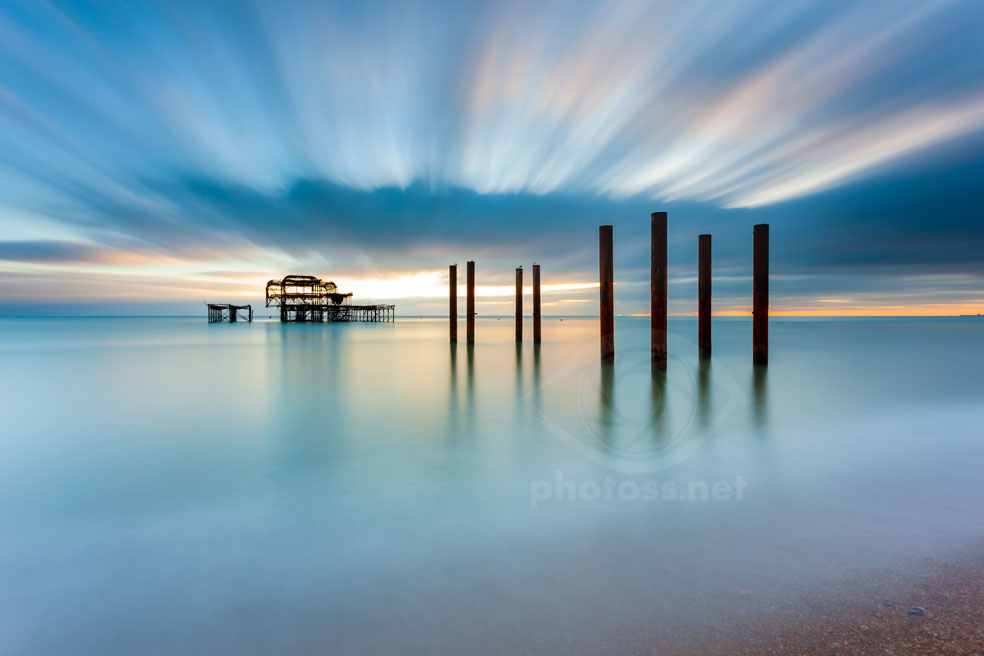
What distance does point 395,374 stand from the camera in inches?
632

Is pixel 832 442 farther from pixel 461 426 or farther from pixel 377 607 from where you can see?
pixel 377 607

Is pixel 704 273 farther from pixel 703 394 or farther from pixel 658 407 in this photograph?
pixel 658 407

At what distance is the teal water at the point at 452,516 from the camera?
2688mm

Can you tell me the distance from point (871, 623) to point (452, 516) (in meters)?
2.93

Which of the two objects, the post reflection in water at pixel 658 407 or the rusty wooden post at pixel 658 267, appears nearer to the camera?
the post reflection in water at pixel 658 407

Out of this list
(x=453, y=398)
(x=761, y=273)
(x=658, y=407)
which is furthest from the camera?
(x=761, y=273)

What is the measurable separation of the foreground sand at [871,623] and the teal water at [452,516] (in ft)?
0.48

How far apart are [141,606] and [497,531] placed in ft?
7.82

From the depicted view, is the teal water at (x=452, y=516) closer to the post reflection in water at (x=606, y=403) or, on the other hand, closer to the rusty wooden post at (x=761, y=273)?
the post reflection in water at (x=606, y=403)

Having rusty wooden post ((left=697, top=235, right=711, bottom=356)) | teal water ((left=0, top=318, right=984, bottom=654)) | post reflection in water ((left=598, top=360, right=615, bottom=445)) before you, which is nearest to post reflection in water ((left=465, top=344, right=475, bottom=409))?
teal water ((left=0, top=318, right=984, bottom=654))

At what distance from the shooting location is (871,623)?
8.14 ft

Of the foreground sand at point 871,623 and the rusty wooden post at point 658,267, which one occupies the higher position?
the rusty wooden post at point 658,267

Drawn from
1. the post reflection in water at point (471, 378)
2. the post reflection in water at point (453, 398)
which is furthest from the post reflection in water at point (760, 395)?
the post reflection in water at point (471, 378)

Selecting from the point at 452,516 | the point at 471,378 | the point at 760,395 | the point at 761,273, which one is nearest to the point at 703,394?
the point at 760,395
